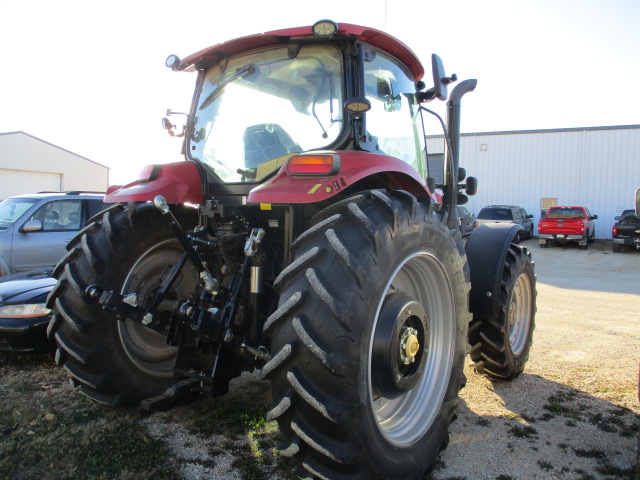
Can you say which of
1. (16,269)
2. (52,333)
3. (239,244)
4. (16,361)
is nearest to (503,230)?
(239,244)

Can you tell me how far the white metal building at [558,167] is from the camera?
23062 mm

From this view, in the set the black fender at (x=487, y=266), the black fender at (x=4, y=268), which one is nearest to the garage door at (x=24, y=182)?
the black fender at (x=4, y=268)

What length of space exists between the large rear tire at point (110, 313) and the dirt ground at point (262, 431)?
307 mm

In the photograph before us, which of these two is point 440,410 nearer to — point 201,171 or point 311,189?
point 311,189

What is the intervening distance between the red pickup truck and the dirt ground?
16348 millimetres

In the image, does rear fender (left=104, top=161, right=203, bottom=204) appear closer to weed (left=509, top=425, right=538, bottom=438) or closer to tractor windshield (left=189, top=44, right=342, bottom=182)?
Answer: tractor windshield (left=189, top=44, right=342, bottom=182)

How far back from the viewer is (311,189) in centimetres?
231

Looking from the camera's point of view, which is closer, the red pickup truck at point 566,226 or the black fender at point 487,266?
the black fender at point 487,266

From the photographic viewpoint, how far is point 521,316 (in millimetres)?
4512

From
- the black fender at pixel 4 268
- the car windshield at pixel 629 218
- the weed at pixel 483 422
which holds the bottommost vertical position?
the weed at pixel 483 422

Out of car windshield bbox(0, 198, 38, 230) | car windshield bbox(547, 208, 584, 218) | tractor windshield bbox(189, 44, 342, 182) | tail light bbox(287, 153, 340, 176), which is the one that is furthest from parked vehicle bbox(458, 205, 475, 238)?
car windshield bbox(547, 208, 584, 218)

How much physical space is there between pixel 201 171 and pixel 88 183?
100 feet

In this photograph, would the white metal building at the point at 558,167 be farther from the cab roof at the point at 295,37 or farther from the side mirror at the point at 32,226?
the cab roof at the point at 295,37

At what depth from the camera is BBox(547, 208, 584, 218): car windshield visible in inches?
791
